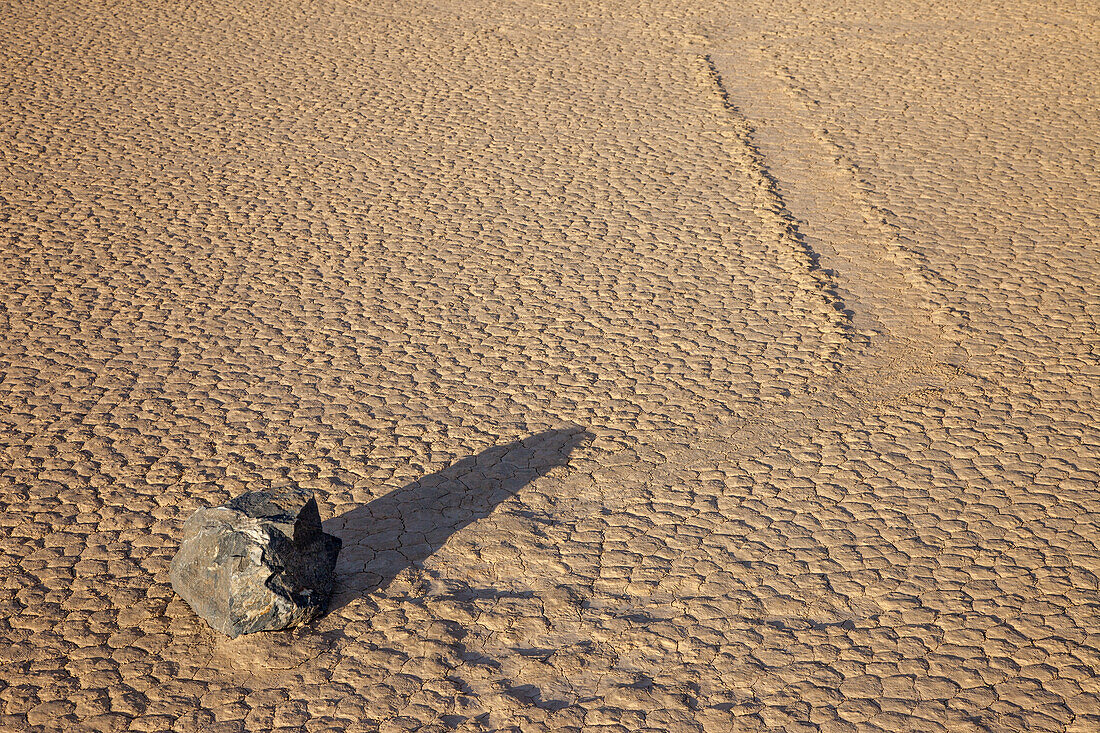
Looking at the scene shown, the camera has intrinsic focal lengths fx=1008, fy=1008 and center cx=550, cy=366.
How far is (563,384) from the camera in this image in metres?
5.19

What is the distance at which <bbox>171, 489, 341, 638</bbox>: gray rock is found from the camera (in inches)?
144

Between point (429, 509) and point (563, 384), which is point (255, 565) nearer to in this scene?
point (429, 509)

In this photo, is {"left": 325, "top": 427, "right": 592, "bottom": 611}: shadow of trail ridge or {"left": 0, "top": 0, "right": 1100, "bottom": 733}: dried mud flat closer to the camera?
{"left": 0, "top": 0, "right": 1100, "bottom": 733}: dried mud flat

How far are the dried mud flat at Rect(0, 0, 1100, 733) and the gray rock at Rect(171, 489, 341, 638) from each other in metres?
0.11

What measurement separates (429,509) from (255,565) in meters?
0.91

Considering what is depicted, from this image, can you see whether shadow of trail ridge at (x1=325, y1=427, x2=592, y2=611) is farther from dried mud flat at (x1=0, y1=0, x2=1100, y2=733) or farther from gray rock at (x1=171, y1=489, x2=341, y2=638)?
gray rock at (x1=171, y1=489, x2=341, y2=638)

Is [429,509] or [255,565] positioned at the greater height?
[429,509]

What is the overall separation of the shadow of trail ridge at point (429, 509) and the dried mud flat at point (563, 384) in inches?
0.7

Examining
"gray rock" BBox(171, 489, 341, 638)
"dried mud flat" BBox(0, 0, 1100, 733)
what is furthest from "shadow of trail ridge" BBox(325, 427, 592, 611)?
"gray rock" BBox(171, 489, 341, 638)

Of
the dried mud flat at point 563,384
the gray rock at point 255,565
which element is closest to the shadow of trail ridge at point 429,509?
Answer: the dried mud flat at point 563,384

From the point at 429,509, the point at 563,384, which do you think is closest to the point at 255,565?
the point at 429,509

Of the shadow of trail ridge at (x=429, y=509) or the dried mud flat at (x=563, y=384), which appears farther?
the shadow of trail ridge at (x=429, y=509)

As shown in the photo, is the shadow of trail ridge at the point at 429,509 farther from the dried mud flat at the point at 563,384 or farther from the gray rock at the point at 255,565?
the gray rock at the point at 255,565

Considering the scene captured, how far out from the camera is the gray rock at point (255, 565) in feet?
12.0
